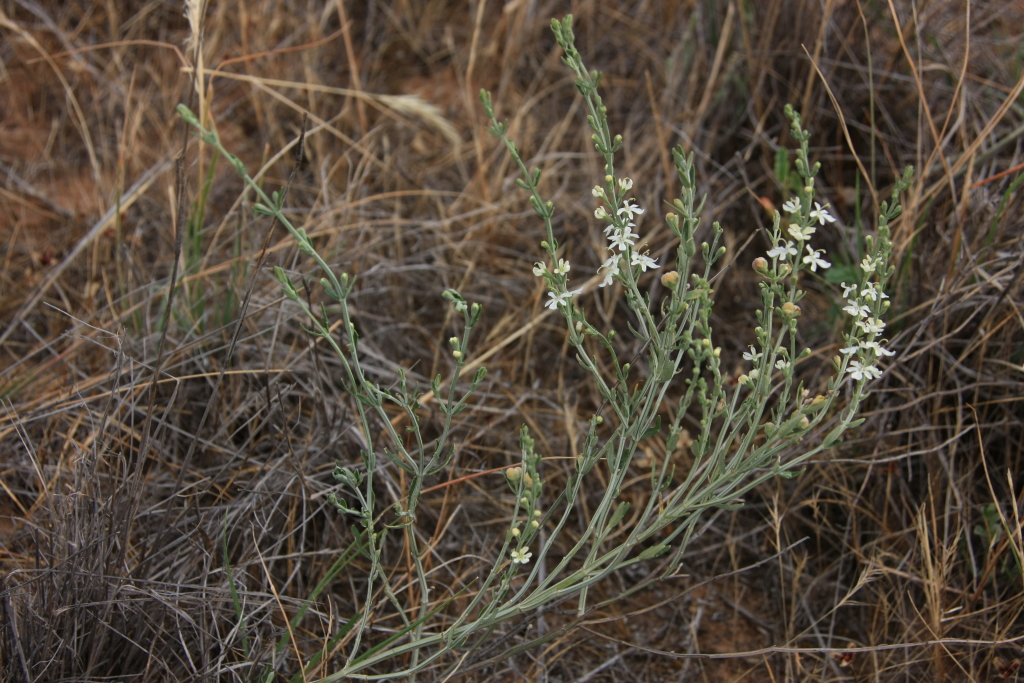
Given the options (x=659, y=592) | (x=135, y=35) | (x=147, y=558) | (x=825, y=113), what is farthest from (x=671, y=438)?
(x=135, y=35)

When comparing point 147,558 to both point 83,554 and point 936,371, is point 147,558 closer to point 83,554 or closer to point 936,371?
point 83,554

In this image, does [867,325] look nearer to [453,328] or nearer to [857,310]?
[857,310]

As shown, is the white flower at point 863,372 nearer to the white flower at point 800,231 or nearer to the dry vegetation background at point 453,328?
the white flower at point 800,231

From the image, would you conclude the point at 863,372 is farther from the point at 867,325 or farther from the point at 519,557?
the point at 519,557

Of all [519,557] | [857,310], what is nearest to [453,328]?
[519,557]

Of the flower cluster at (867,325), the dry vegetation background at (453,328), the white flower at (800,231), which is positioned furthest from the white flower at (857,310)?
the dry vegetation background at (453,328)

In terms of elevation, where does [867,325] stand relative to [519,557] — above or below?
above

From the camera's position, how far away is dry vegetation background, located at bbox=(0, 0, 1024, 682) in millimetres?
1676

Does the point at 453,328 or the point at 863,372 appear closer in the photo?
the point at 863,372

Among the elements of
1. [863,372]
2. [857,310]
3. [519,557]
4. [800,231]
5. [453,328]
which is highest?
[800,231]

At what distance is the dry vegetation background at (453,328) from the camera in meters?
1.68

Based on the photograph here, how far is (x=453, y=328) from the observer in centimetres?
242

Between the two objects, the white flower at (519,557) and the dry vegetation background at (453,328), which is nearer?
the white flower at (519,557)

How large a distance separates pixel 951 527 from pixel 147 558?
1924 millimetres
